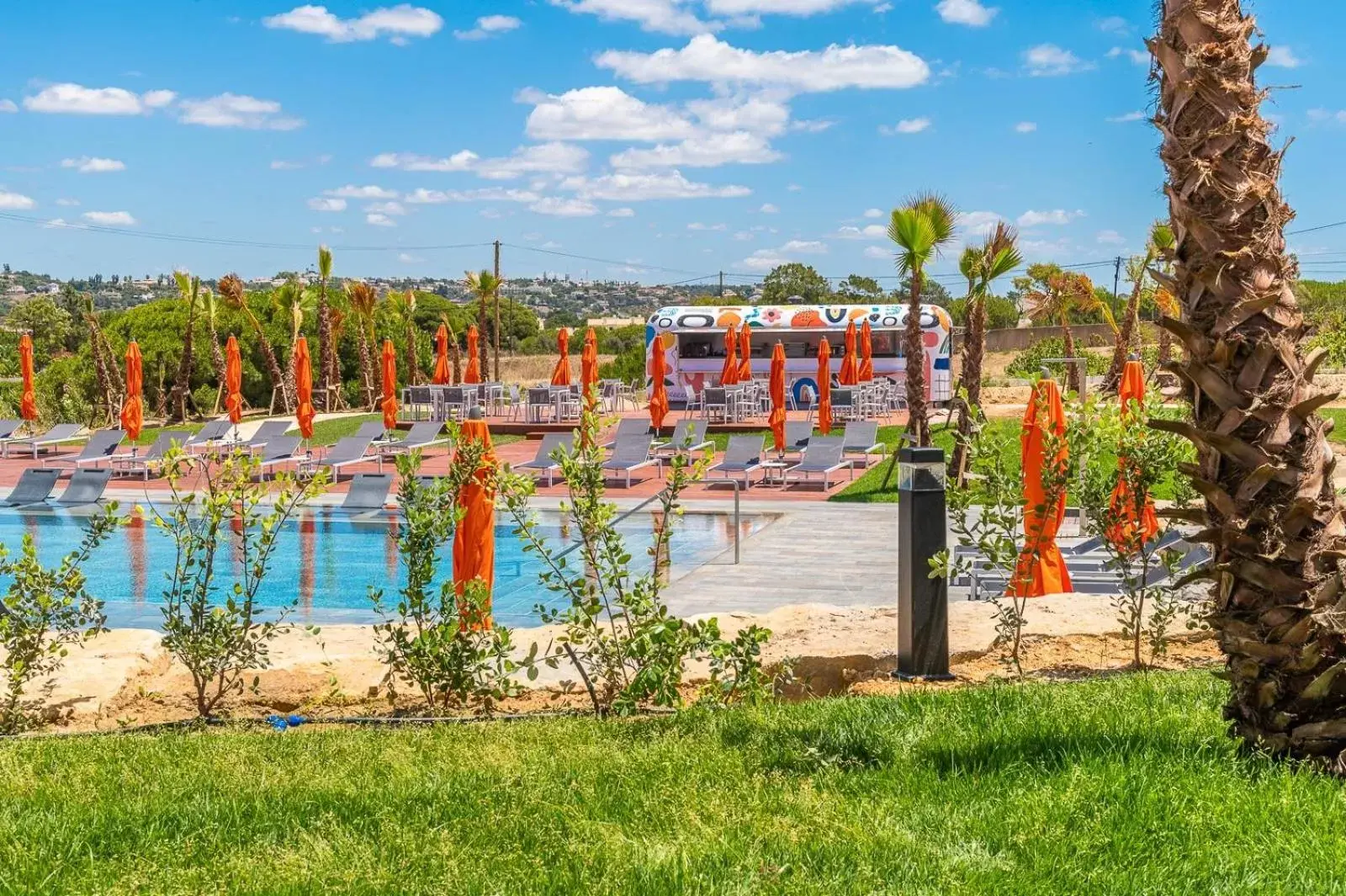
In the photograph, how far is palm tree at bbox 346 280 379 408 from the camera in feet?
107

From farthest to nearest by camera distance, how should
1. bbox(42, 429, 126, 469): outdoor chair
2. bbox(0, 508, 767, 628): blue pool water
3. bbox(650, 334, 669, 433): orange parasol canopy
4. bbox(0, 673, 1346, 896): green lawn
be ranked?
1. bbox(650, 334, 669, 433): orange parasol canopy
2. bbox(42, 429, 126, 469): outdoor chair
3. bbox(0, 508, 767, 628): blue pool water
4. bbox(0, 673, 1346, 896): green lawn

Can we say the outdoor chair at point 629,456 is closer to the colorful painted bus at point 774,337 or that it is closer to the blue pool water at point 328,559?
the blue pool water at point 328,559

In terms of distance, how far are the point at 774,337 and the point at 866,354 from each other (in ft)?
9.51

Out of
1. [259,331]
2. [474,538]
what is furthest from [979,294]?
[259,331]

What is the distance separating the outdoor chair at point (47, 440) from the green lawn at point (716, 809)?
1900 centimetres

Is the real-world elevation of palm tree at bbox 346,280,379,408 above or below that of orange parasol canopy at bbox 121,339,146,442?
above

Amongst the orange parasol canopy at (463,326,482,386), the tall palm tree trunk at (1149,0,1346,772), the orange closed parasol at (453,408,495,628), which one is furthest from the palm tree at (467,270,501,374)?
the tall palm tree trunk at (1149,0,1346,772)

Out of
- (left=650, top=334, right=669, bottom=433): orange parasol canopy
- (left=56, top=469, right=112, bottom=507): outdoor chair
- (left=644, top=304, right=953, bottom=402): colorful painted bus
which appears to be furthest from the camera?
(left=644, top=304, right=953, bottom=402): colorful painted bus

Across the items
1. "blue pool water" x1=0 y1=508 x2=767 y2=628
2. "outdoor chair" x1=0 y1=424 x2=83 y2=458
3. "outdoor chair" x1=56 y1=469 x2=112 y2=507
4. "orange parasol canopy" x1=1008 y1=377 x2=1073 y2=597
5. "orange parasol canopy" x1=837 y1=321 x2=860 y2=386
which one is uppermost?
"orange parasol canopy" x1=837 y1=321 x2=860 y2=386

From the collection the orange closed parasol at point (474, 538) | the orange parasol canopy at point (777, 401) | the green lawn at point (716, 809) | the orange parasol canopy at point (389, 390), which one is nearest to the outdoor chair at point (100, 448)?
the orange parasol canopy at point (389, 390)

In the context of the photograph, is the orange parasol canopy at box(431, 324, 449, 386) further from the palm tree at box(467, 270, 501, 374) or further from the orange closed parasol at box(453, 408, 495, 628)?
the orange closed parasol at box(453, 408, 495, 628)

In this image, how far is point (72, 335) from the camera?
175ft

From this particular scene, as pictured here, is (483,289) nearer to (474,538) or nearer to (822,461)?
(822,461)

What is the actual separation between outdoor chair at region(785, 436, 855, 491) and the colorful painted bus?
12193mm
